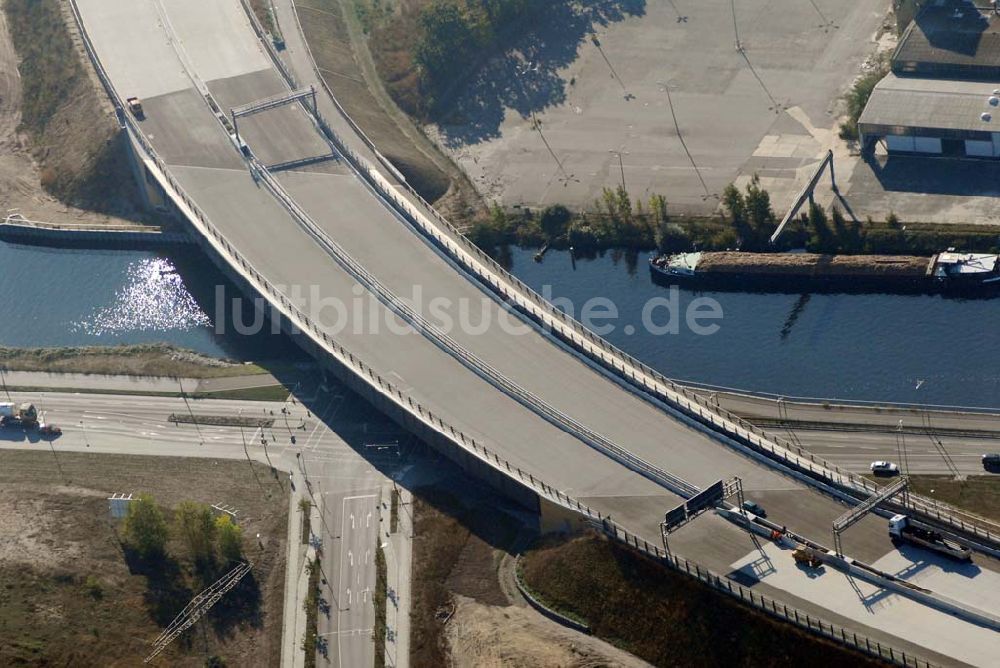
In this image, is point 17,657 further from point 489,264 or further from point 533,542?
point 489,264

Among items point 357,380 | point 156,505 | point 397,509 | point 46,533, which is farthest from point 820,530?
point 46,533

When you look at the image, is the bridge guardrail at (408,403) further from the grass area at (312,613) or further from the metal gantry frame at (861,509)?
the metal gantry frame at (861,509)

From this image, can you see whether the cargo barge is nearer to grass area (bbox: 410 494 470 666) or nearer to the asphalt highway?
the asphalt highway

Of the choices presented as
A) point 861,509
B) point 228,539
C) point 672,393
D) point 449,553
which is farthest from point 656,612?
point 228,539

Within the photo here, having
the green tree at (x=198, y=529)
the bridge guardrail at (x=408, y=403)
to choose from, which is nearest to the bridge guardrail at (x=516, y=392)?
the bridge guardrail at (x=408, y=403)

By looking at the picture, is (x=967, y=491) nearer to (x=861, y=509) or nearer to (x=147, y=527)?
(x=861, y=509)

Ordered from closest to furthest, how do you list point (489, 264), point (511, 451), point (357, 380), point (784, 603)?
point (784, 603) → point (511, 451) → point (357, 380) → point (489, 264)

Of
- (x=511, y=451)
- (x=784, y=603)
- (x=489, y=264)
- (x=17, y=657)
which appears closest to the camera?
(x=784, y=603)
